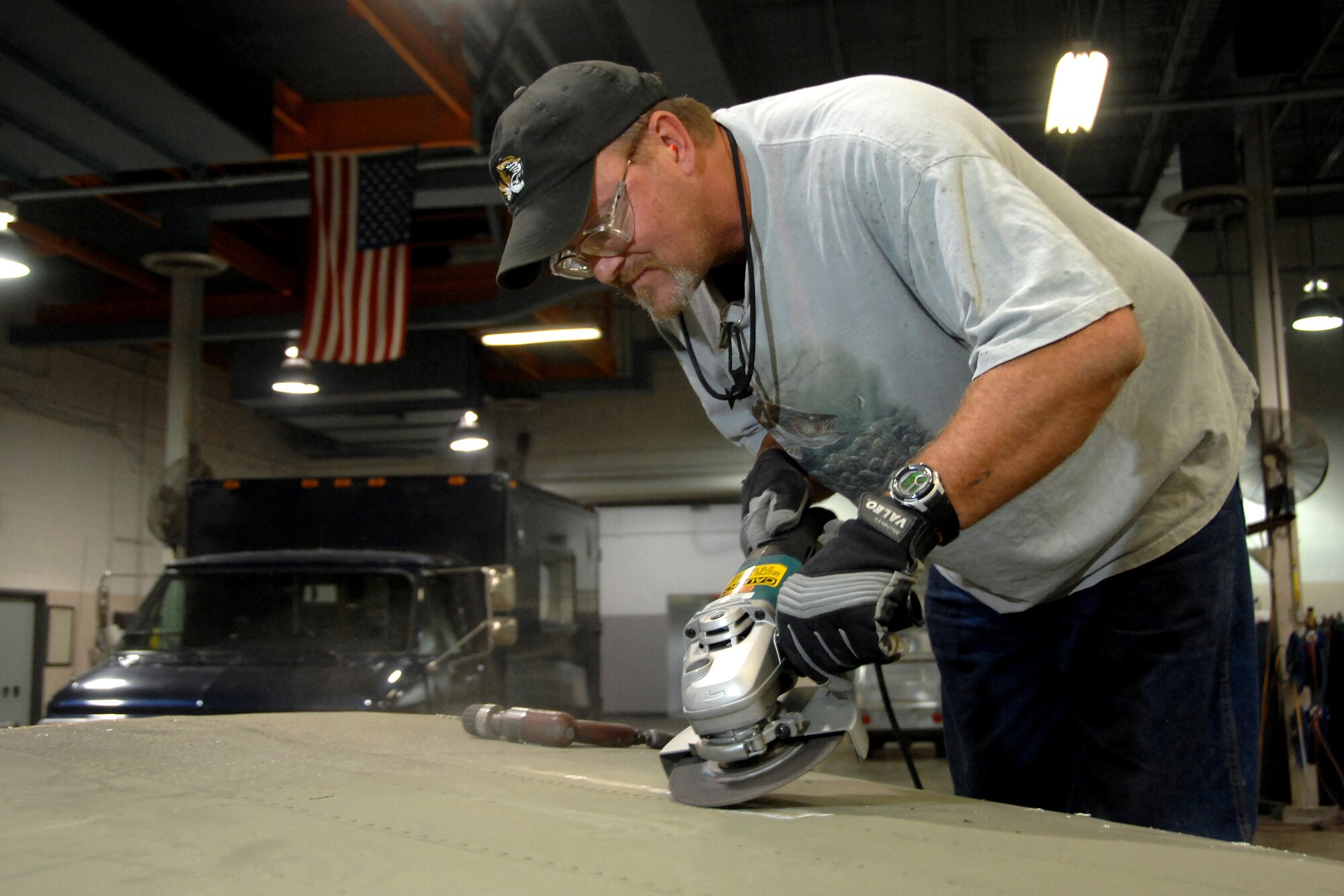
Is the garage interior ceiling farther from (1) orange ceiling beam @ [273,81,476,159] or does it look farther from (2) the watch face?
(2) the watch face

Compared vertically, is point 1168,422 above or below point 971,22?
below

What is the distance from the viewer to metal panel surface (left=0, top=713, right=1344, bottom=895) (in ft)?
3.08

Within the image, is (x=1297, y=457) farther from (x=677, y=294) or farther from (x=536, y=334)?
(x=536, y=334)

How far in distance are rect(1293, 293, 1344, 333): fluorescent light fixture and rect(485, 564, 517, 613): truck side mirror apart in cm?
820

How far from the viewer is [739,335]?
1715 mm

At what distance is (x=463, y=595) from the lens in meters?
5.61

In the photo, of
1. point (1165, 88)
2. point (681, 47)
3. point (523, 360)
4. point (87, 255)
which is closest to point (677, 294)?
point (681, 47)

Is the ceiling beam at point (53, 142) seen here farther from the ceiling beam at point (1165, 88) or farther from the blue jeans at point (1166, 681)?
the ceiling beam at point (1165, 88)

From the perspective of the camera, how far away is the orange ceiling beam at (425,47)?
6387mm

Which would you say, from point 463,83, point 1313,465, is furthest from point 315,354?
point 1313,465

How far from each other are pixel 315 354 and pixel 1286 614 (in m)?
7.35

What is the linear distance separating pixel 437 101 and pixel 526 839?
7.86 meters

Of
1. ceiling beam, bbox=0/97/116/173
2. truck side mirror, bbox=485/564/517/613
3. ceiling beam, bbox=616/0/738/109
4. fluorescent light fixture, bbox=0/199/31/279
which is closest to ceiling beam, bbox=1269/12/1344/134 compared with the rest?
ceiling beam, bbox=616/0/738/109

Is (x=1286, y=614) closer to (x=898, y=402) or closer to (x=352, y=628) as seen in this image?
(x=352, y=628)
